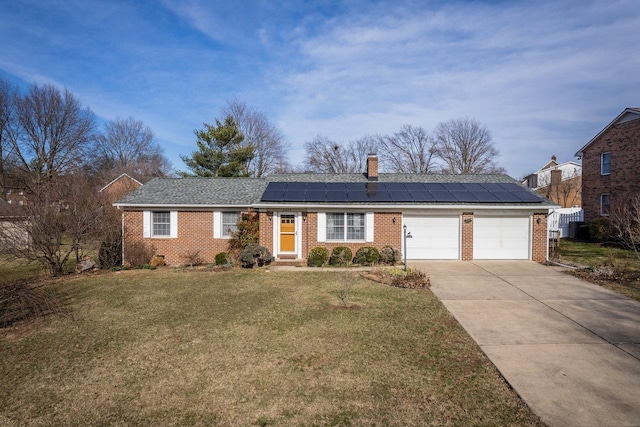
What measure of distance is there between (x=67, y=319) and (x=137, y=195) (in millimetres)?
9178

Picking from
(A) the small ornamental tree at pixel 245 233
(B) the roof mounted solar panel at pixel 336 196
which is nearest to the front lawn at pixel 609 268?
(B) the roof mounted solar panel at pixel 336 196

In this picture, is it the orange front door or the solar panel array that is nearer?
the solar panel array

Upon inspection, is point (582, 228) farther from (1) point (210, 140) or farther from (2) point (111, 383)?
(1) point (210, 140)

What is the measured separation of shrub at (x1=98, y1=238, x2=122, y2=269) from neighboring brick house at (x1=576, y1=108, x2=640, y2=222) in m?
27.9

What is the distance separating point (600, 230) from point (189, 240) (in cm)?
2359

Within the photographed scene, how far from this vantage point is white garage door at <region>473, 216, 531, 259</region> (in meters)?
14.5

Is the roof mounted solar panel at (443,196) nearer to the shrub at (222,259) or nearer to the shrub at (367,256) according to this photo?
the shrub at (367,256)

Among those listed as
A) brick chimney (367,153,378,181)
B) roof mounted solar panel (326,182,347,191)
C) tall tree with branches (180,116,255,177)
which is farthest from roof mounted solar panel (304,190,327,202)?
tall tree with branches (180,116,255,177)

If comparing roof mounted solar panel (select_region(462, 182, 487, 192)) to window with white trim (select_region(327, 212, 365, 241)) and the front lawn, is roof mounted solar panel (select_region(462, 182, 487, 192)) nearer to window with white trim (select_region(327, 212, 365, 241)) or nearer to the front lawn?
the front lawn

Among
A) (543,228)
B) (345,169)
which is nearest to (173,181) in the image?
(543,228)

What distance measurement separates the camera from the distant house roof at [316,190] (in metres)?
14.3

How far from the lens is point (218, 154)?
97.2 feet

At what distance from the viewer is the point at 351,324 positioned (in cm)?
679

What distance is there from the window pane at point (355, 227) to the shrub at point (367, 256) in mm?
976
